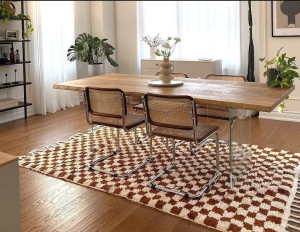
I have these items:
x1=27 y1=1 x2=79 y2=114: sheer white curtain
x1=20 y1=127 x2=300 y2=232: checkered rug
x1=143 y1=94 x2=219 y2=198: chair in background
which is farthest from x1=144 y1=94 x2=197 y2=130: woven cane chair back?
x1=27 y1=1 x2=79 y2=114: sheer white curtain

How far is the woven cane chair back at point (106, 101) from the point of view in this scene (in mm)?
3059

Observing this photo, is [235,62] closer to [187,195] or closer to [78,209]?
[187,195]

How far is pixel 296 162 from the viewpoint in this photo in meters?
3.34

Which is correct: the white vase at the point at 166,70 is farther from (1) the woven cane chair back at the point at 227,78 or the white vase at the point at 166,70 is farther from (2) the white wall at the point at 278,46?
(2) the white wall at the point at 278,46

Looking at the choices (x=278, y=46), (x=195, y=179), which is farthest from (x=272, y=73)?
(x=278, y=46)

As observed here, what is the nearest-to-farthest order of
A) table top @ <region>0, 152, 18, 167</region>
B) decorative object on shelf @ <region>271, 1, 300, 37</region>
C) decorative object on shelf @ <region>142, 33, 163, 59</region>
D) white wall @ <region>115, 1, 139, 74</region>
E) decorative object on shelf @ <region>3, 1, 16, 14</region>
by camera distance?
table top @ <region>0, 152, 18, 167</region> → decorative object on shelf @ <region>142, 33, 163, 59</region> → decorative object on shelf @ <region>271, 1, 300, 37</region> → decorative object on shelf @ <region>3, 1, 16, 14</region> → white wall @ <region>115, 1, 139, 74</region>

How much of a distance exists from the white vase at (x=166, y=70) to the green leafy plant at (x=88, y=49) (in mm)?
2808

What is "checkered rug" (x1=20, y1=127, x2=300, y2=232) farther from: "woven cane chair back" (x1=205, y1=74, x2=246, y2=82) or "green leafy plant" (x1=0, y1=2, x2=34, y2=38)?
"green leafy plant" (x1=0, y1=2, x2=34, y2=38)

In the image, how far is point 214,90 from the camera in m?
3.06

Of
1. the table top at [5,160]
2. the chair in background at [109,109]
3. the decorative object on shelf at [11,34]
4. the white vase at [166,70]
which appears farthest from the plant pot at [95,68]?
the table top at [5,160]

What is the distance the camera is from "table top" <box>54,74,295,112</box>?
8.50 feet

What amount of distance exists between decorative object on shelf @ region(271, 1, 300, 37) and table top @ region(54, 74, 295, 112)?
71.8 inches

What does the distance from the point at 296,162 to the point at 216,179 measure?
2.82 ft

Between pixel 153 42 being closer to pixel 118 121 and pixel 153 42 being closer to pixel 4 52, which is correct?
pixel 118 121
